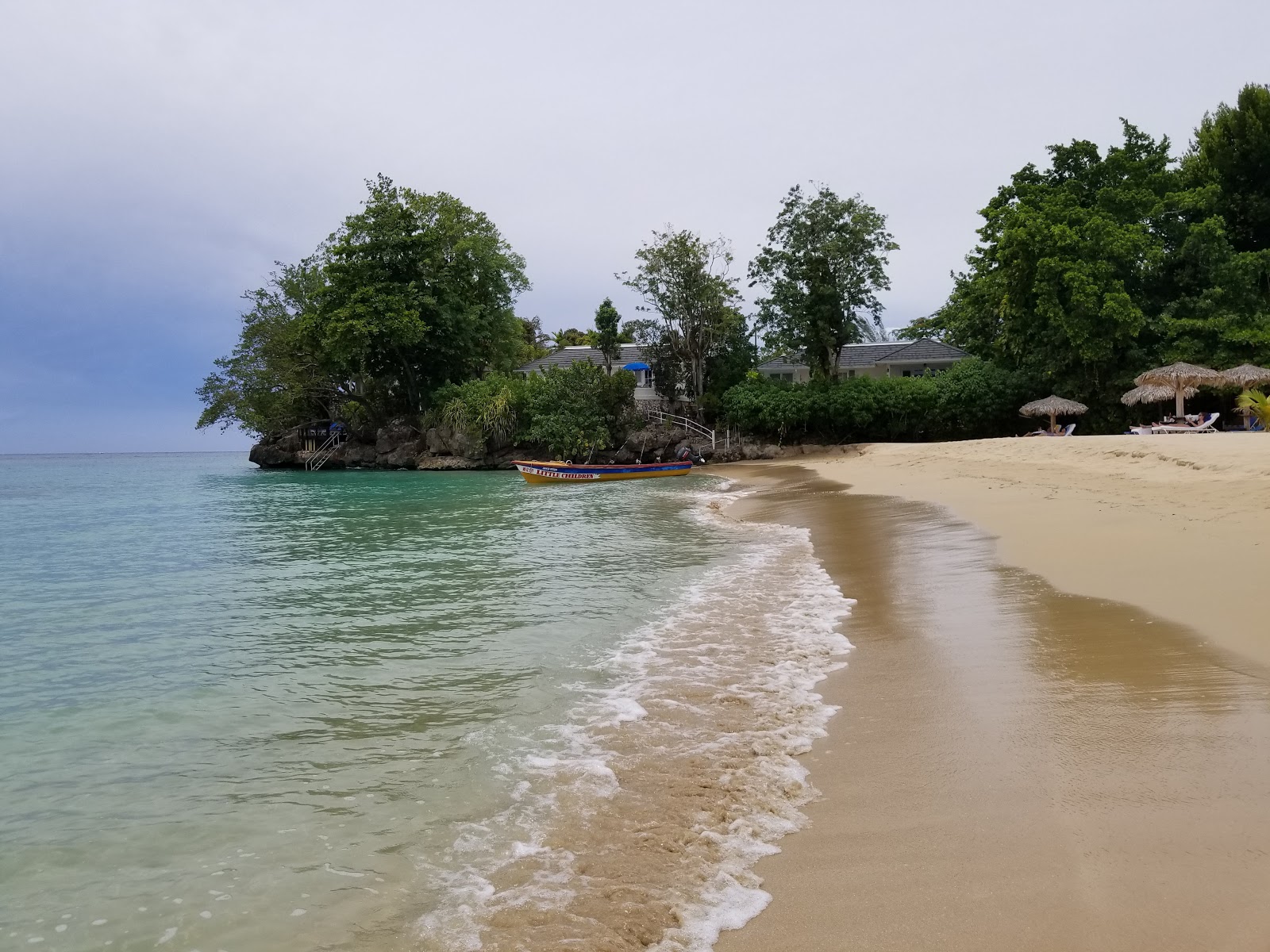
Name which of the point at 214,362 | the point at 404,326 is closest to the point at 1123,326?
the point at 404,326

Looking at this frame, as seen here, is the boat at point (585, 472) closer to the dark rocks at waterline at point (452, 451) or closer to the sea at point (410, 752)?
the dark rocks at waterline at point (452, 451)

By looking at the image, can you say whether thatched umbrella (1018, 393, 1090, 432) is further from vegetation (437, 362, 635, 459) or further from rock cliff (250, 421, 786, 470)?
vegetation (437, 362, 635, 459)

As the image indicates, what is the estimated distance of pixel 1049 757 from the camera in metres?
3.74

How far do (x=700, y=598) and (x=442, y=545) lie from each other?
22.7 feet

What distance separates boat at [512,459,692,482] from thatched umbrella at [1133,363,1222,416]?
1775cm

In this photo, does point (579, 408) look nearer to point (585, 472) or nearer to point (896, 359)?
point (585, 472)

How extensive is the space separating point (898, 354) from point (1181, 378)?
24.4 metres

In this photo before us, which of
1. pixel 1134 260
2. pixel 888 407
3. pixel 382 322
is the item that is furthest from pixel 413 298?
pixel 1134 260

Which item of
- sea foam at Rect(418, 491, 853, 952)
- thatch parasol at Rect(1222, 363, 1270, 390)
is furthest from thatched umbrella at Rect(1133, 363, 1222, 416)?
sea foam at Rect(418, 491, 853, 952)

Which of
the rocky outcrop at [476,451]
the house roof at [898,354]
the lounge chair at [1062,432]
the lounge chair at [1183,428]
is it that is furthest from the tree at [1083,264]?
the house roof at [898,354]

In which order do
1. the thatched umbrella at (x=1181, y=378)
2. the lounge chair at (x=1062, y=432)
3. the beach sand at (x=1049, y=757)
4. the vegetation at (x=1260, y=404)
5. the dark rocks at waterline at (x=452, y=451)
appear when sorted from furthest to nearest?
1. the dark rocks at waterline at (x=452, y=451)
2. the lounge chair at (x=1062, y=432)
3. the thatched umbrella at (x=1181, y=378)
4. the vegetation at (x=1260, y=404)
5. the beach sand at (x=1049, y=757)

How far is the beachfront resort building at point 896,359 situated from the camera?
4903 centimetres

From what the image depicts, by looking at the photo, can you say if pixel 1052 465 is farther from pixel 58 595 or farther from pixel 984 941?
pixel 58 595

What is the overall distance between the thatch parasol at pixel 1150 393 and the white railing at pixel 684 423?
18.8 meters
